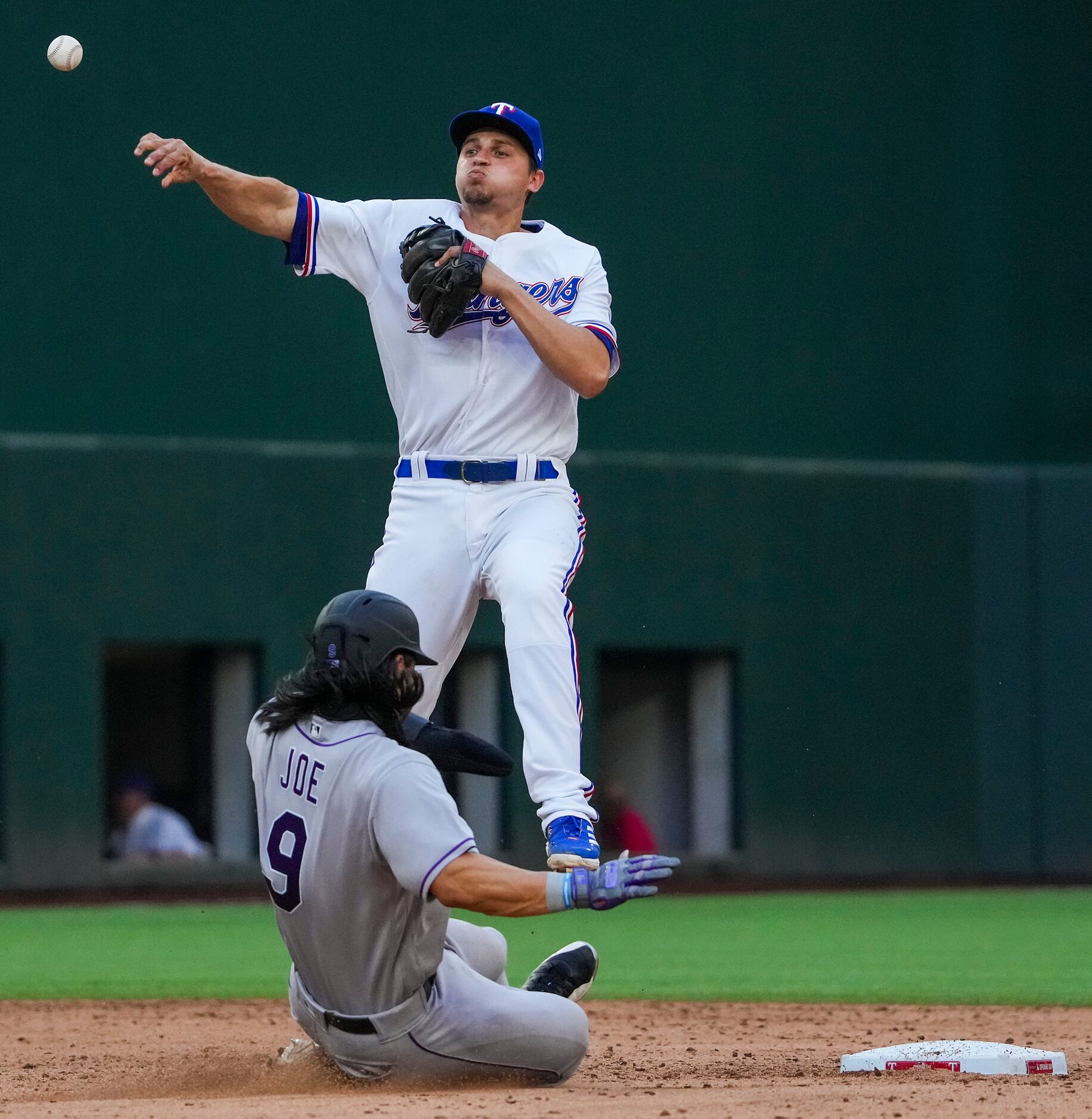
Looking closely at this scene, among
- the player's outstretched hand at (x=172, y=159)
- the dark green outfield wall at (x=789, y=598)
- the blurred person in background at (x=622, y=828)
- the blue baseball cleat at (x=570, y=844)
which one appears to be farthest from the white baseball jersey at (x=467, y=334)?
the blurred person in background at (x=622, y=828)

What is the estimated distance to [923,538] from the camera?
1712 centimetres

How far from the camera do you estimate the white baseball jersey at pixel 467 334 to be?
5.81m

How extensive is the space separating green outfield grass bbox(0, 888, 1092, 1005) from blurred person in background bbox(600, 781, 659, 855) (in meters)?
1.17

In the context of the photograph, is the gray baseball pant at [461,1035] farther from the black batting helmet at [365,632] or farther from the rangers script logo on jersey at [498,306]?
the rangers script logo on jersey at [498,306]

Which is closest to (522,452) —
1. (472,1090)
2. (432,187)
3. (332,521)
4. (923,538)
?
(472,1090)

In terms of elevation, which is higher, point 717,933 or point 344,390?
point 344,390

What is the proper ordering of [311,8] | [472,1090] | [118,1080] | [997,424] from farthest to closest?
[997,424], [311,8], [118,1080], [472,1090]

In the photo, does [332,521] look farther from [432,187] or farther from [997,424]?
[997,424]

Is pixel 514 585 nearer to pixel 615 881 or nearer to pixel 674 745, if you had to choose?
pixel 615 881

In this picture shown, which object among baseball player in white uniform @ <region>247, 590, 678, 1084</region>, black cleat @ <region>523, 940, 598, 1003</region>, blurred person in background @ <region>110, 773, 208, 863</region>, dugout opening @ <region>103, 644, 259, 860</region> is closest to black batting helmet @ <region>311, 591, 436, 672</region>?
baseball player in white uniform @ <region>247, 590, 678, 1084</region>

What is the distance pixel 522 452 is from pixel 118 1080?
85.2 inches

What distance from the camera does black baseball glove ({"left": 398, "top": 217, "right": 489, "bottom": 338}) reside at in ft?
18.0

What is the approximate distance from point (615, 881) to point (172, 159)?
2540mm

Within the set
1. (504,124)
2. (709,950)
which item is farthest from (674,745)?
(504,124)
